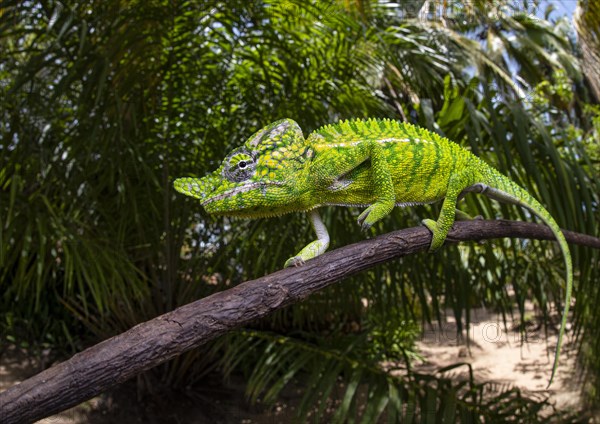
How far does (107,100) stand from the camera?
1964mm

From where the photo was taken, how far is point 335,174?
88cm

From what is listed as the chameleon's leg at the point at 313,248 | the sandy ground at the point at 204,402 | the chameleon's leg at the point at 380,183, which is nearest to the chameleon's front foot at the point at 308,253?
the chameleon's leg at the point at 313,248

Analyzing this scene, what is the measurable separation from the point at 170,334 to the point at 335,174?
36 cm

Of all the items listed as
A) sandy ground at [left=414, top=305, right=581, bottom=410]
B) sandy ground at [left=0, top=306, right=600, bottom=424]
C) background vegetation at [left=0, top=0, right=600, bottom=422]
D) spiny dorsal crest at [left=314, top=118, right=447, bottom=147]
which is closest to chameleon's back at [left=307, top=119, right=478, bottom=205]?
spiny dorsal crest at [left=314, top=118, right=447, bottom=147]

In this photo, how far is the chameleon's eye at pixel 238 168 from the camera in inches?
32.3

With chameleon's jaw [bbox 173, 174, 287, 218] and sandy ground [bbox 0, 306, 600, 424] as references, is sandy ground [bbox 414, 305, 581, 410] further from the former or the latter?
chameleon's jaw [bbox 173, 174, 287, 218]

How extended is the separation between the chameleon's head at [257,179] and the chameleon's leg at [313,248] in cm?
9

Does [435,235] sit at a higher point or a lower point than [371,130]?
lower

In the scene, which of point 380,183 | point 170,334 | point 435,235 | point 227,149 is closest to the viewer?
point 170,334

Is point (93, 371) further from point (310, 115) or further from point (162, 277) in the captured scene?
point (162, 277)

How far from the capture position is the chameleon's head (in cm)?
80

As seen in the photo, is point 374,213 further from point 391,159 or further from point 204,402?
point 204,402

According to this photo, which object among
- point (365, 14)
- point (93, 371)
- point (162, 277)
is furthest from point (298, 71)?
point (93, 371)

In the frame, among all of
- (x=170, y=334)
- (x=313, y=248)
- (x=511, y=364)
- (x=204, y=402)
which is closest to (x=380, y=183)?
(x=313, y=248)
